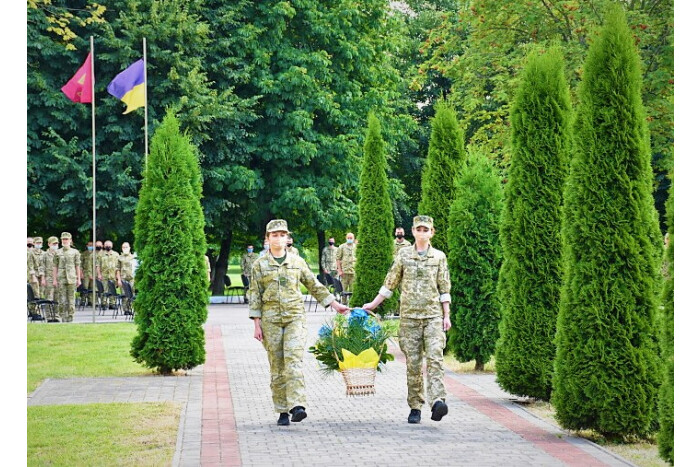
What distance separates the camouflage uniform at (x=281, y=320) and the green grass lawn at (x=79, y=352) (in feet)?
15.2

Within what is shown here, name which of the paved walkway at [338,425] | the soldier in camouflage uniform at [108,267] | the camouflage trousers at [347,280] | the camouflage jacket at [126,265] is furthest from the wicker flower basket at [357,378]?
the soldier in camouflage uniform at [108,267]

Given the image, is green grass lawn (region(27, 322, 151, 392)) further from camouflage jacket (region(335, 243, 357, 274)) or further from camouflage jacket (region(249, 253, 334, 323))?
camouflage jacket (region(335, 243, 357, 274))

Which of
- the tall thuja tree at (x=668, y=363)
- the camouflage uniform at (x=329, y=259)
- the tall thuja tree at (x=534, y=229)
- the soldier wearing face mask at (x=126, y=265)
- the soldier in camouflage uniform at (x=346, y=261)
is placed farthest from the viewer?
the camouflage uniform at (x=329, y=259)

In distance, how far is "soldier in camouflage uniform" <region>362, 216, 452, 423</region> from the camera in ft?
38.7

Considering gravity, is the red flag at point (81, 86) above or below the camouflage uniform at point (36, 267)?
above

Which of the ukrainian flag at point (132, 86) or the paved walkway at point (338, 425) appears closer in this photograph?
the paved walkway at point (338, 425)

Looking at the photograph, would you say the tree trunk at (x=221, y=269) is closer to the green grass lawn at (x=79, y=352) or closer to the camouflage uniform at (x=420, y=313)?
the green grass lawn at (x=79, y=352)

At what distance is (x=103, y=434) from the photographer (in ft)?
35.8

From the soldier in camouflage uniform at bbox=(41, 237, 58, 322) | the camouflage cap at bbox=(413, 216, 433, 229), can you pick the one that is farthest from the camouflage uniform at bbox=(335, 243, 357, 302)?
the camouflage cap at bbox=(413, 216, 433, 229)

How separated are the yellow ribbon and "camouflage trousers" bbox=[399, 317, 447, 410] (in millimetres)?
347

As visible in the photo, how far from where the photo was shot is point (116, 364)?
1814cm

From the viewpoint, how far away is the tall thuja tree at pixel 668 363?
8.09 meters

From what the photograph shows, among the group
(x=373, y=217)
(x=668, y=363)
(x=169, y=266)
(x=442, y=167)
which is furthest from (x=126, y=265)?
(x=668, y=363)
